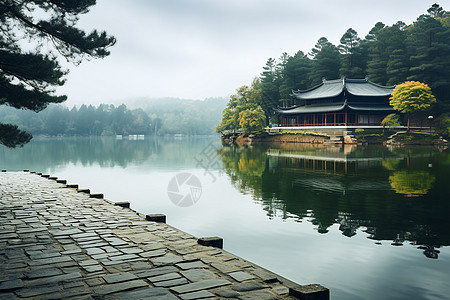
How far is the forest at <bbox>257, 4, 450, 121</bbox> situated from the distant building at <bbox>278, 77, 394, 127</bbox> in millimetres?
6405

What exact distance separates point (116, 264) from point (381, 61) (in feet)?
216

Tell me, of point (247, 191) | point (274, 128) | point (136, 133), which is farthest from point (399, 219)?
point (136, 133)

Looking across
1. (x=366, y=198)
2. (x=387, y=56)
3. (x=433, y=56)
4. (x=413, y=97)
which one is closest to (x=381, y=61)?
(x=387, y=56)

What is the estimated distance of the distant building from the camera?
54.1 metres

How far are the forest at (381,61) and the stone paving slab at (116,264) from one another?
2325 inches

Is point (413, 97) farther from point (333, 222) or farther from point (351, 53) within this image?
point (333, 222)

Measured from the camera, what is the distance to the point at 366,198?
13477 millimetres

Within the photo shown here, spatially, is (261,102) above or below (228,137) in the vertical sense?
above

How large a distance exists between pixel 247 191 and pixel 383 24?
6908 cm

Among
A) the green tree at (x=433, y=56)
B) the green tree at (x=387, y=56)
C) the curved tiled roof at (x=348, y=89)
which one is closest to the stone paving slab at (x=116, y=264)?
the curved tiled roof at (x=348, y=89)

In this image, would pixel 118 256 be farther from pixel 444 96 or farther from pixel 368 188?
pixel 444 96

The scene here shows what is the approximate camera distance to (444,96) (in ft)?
189

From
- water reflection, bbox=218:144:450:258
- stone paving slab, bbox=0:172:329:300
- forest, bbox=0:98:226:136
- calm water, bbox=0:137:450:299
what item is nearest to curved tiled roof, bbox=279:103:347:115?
water reflection, bbox=218:144:450:258

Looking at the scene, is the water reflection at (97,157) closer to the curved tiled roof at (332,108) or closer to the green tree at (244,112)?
the green tree at (244,112)
